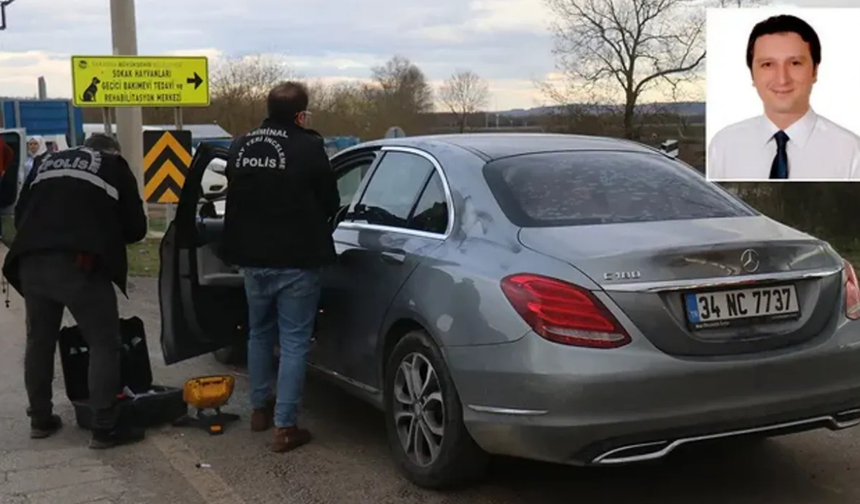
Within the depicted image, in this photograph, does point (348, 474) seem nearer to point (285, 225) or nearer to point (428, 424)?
point (428, 424)

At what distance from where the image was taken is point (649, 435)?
12.2 feet

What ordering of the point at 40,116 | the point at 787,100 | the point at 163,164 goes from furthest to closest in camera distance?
1. the point at 40,116
2. the point at 163,164
3. the point at 787,100

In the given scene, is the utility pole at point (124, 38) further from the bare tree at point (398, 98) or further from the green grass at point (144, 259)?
the bare tree at point (398, 98)

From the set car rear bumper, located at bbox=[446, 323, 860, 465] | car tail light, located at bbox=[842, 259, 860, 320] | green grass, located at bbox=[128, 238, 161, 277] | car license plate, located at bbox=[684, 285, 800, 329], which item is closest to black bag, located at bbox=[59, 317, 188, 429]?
car rear bumper, located at bbox=[446, 323, 860, 465]

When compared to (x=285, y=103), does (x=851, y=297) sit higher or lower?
lower

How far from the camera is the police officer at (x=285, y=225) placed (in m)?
4.96

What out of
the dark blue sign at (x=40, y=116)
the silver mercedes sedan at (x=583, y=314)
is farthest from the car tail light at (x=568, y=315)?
the dark blue sign at (x=40, y=116)

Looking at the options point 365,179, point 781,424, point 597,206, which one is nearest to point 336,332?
point 365,179

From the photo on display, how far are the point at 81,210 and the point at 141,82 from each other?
8596 mm

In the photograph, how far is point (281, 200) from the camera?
4.95m

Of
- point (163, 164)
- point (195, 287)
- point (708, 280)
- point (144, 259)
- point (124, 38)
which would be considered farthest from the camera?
point (124, 38)

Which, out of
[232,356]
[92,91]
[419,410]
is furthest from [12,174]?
[419,410]

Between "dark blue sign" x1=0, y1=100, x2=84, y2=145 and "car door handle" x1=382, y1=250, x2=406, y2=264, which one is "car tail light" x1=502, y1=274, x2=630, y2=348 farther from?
"dark blue sign" x1=0, y1=100, x2=84, y2=145

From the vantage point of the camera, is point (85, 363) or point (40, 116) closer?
point (85, 363)
